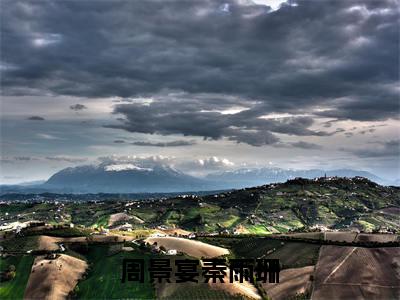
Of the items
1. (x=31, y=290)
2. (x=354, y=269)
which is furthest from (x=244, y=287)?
(x=31, y=290)

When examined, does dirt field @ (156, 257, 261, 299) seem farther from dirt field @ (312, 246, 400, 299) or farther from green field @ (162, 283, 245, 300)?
dirt field @ (312, 246, 400, 299)

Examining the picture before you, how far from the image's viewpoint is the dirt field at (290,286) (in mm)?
179712

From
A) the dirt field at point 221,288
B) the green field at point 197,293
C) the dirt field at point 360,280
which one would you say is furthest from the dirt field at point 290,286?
the green field at point 197,293

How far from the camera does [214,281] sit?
17262 cm

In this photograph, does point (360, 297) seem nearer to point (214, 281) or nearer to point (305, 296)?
point (305, 296)

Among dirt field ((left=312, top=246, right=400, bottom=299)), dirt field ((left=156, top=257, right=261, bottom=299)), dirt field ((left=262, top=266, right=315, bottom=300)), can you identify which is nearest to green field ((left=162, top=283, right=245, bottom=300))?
dirt field ((left=156, top=257, right=261, bottom=299))

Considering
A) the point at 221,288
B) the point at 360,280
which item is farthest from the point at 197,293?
the point at 360,280

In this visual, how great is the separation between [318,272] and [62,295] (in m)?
104

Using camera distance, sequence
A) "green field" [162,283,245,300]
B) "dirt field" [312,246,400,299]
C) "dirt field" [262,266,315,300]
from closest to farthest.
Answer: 1. "dirt field" [312,246,400,299]
2. "green field" [162,283,245,300]
3. "dirt field" [262,266,315,300]

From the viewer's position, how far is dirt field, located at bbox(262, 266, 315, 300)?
180 m

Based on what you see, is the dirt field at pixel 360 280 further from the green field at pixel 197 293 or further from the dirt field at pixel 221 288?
the green field at pixel 197 293

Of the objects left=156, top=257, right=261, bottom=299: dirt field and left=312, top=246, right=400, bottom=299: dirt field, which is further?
left=156, top=257, right=261, bottom=299: dirt field

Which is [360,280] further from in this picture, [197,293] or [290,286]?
[197,293]

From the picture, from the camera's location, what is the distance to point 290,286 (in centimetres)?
18600
